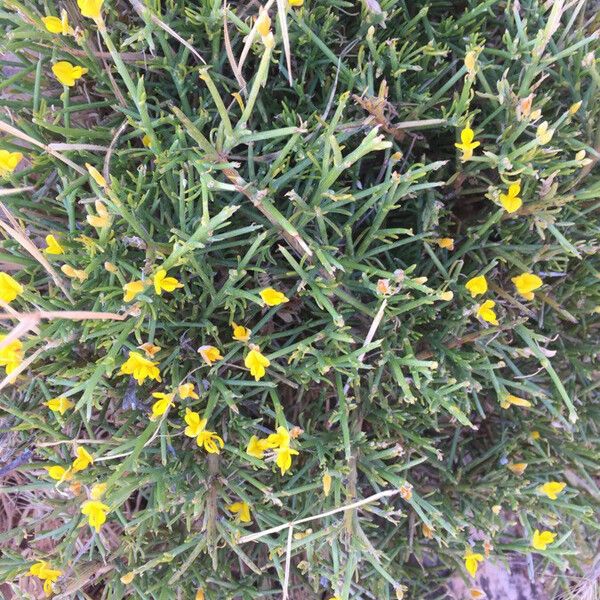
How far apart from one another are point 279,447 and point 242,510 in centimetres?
27

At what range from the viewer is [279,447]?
125 cm

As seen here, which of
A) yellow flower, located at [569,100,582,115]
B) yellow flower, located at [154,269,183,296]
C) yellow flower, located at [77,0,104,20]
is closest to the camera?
yellow flower, located at [77,0,104,20]

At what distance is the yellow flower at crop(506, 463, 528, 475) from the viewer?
5.12 ft

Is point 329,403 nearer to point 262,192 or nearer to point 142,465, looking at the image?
point 142,465

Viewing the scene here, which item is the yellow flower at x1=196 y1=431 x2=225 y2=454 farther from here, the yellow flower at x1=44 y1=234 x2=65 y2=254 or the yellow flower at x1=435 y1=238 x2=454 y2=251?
the yellow flower at x1=435 y1=238 x2=454 y2=251

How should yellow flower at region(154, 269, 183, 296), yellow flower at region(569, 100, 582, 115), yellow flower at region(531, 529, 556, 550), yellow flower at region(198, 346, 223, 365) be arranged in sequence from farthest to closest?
1. yellow flower at region(531, 529, 556, 550)
2. yellow flower at region(569, 100, 582, 115)
3. yellow flower at region(198, 346, 223, 365)
4. yellow flower at region(154, 269, 183, 296)

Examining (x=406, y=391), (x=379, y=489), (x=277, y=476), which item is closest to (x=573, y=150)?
(x=406, y=391)

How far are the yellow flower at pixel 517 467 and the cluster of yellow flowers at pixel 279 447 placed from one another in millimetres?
686

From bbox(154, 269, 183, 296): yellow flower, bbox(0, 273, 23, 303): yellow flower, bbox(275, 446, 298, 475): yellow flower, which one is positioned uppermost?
bbox(0, 273, 23, 303): yellow flower

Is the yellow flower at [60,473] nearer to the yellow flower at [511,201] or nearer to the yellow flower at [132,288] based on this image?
the yellow flower at [132,288]

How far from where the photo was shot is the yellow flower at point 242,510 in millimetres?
1411

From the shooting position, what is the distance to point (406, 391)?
131 cm

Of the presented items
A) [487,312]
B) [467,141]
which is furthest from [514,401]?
[467,141]

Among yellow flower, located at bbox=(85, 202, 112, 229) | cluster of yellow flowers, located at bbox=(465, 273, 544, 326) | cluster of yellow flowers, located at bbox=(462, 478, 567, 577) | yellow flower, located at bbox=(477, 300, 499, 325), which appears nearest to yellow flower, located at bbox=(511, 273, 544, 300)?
cluster of yellow flowers, located at bbox=(465, 273, 544, 326)
